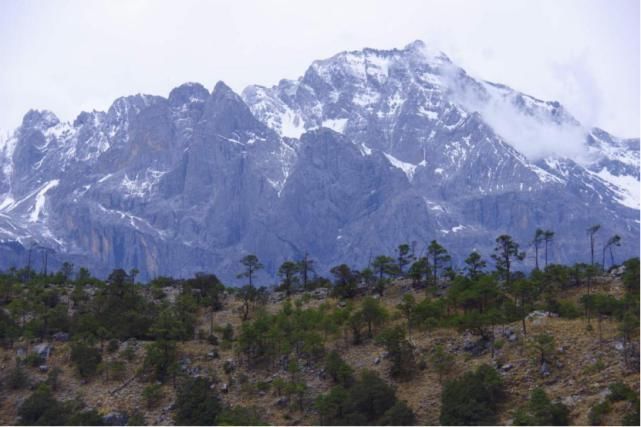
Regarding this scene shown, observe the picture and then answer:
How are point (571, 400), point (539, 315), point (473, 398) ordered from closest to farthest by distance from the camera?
1. point (571, 400)
2. point (473, 398)
3. point (539, 315)

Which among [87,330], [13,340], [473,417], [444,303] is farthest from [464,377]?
[13,340]

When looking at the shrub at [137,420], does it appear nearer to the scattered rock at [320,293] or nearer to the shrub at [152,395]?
the shrub at [152,395]

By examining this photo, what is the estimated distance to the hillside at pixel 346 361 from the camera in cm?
6600

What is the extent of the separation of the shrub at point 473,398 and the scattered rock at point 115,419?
28.5m

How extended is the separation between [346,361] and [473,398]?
63.2 feet

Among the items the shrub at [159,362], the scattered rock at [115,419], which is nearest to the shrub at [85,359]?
the shrub at [159,362]

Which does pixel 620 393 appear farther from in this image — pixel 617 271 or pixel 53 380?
pixel 53 380

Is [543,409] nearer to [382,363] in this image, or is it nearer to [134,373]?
[382,363]

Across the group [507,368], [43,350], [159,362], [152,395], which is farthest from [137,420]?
[507,368]

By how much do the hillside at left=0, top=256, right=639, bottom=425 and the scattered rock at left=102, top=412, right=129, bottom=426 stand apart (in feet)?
2.32

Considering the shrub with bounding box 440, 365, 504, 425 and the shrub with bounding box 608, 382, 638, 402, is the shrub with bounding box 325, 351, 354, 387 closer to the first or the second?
the shrub with bounding box 440, 365, 504, 425

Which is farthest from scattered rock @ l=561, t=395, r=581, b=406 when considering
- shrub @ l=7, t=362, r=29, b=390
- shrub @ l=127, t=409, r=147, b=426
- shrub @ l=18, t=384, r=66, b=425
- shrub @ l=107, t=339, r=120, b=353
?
shrub @ l=7, t=362, r=29, b=390

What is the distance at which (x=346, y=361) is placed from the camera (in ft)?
263

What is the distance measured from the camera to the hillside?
66000 millimetres
